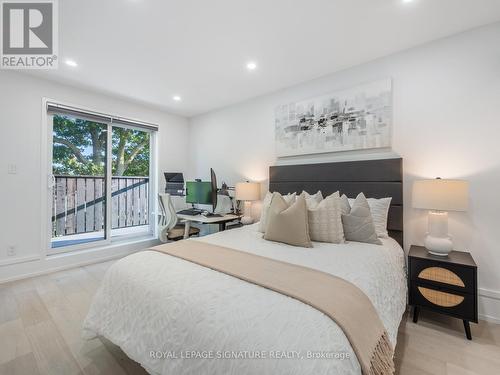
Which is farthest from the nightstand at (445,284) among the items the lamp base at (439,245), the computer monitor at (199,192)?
the computer monitor at (199,192)

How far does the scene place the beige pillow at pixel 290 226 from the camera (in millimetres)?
1911

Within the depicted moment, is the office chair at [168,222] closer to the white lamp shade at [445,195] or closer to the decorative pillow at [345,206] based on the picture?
the decorative pillow at [345,206]

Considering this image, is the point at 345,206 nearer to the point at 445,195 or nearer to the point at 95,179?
the point at 445,195

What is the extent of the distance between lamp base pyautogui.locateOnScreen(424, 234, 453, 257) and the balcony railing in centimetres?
433

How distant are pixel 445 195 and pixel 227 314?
2.00m

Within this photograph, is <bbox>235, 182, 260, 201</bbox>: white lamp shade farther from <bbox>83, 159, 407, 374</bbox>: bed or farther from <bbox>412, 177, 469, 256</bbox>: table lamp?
<bbox>412, 177, 469, 256</bbox>: table lamp

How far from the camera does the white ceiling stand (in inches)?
71.9

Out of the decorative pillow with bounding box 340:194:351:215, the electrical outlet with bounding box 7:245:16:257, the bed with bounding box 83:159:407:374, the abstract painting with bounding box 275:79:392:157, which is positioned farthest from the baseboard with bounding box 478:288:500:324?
the electrical outlet with bounding box 7:245:16:257

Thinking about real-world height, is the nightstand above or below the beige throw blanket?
below

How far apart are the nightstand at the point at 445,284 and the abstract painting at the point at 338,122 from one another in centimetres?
121

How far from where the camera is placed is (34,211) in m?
2.96

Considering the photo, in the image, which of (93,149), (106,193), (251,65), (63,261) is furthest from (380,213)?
(93,149)

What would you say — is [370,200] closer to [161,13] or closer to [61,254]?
[161,13]

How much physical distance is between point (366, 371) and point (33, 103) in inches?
166
